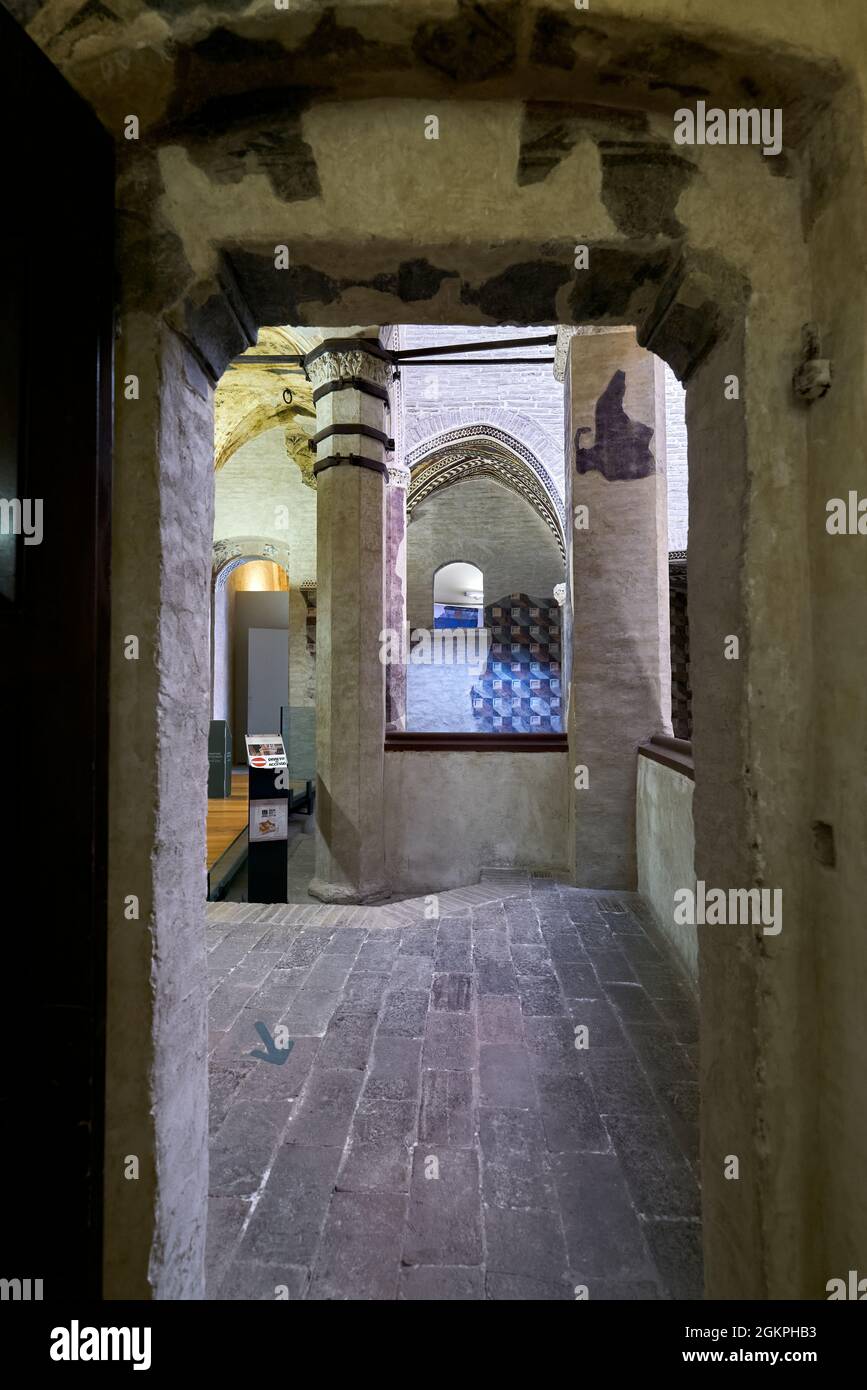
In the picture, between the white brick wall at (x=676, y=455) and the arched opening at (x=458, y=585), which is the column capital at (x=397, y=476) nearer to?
the white brick wall at (x=676, y=455)

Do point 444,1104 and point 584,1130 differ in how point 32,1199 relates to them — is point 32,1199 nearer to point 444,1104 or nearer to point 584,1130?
point 444,1104

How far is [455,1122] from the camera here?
2.04 meters

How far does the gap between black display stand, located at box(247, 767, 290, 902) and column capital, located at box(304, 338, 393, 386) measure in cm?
368

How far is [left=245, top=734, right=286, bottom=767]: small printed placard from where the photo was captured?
4441 millimetres

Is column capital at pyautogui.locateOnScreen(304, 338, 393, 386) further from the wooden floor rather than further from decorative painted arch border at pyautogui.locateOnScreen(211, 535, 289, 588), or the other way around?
decorative painted arch border at pyautogui.locateOnScreen(211, 535, 289, 588)

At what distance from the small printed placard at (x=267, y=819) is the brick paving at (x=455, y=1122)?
3.50 feet

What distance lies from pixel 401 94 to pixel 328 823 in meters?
4.68

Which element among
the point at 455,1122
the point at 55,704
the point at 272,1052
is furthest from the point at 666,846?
the point at 55,704

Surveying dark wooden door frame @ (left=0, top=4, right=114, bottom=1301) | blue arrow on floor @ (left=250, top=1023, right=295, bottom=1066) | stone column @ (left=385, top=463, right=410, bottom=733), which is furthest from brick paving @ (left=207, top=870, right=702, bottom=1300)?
stone column @ (left=385, top=463, right=410, bottom=733)

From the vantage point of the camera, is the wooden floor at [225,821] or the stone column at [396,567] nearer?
the wooden floor at [225,821]

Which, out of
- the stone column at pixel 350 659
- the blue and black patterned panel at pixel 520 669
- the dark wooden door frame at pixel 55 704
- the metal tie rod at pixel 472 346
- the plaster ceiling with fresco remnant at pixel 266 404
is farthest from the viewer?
the blue and black patterned panel at pixel 520 669

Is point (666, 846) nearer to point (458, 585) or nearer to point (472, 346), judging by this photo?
point (472, 346)

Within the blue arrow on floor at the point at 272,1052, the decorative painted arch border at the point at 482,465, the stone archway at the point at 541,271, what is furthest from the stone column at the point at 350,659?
the decorative painted arch border at the point at 482,465

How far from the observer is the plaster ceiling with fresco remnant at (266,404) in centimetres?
802
